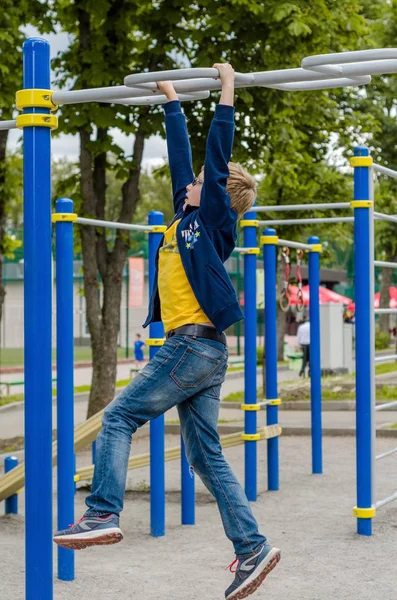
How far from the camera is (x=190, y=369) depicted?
11.5 ft

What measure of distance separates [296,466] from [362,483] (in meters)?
3.25

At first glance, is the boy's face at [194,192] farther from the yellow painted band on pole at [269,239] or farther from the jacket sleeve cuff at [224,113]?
the yellow painted band on pole at [269,239]

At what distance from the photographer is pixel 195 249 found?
3.50 m

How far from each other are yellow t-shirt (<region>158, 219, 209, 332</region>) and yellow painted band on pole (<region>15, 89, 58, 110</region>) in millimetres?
658

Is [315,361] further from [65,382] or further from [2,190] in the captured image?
[2,190]

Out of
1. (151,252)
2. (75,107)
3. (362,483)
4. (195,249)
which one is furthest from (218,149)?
(75,107)

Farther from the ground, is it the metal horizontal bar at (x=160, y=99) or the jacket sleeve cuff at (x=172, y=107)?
the metal horizontal bar at (x=160, y=99)

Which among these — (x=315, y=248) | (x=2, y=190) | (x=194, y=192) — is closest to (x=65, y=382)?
(x=194, y=192)

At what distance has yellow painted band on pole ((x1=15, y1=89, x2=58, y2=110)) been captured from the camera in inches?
132

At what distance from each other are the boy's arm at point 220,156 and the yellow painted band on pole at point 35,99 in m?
0.57

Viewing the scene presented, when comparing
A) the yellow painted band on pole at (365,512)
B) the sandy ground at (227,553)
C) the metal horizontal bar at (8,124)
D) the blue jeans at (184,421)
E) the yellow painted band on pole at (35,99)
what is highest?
the metal horizontal bar at (8,124)

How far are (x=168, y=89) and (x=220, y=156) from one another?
37cm

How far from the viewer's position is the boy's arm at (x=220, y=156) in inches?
134

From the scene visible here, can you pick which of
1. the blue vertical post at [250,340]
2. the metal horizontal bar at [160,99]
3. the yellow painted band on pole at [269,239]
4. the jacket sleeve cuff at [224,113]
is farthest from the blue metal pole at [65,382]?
the yellow painted band on pole at [269,239]
